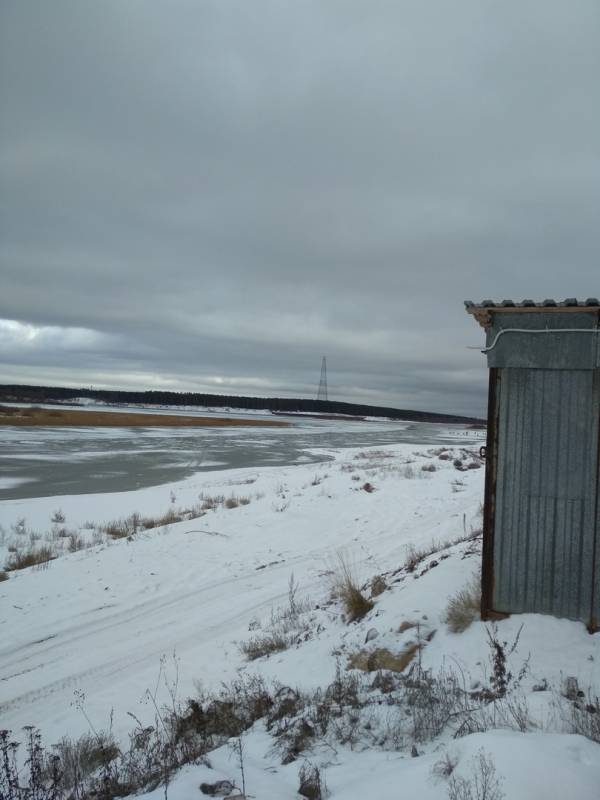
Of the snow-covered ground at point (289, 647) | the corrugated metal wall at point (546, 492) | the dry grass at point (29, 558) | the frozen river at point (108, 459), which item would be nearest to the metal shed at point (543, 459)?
the corrugated metal wall at point (546, 492)

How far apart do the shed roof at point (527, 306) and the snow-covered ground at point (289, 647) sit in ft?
9.44

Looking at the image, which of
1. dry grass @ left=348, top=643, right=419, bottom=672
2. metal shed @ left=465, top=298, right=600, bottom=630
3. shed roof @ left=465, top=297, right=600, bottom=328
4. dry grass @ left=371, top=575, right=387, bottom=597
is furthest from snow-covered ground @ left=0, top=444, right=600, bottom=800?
shed roof @ left=465, top=297, right=600, bottom=328

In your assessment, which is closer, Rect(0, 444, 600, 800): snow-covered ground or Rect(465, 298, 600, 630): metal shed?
Rect(0, 444, 600, 800): snow-covered ground

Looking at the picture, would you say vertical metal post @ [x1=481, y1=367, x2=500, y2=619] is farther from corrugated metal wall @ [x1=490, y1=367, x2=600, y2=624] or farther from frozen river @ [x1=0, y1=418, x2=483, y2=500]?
frozen river @ [x1=0, y1=418, x2=483, y2=500]

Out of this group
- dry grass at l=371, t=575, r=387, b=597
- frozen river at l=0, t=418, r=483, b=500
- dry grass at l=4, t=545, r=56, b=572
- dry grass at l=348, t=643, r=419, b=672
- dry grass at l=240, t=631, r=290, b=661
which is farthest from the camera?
frozen river at l=0, t=418, r=483, b=500

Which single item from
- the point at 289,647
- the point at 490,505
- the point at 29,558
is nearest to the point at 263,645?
the point at 289,647

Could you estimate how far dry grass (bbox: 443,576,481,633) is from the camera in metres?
5.48

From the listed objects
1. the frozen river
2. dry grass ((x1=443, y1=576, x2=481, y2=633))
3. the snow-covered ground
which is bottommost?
the frozen river

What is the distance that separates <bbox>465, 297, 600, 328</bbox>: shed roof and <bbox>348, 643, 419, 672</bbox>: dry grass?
3.23m

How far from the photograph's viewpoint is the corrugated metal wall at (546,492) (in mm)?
5164

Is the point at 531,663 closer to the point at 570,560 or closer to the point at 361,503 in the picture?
the point at 570,560

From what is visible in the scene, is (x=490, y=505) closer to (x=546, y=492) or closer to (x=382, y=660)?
(x=546, y=492)

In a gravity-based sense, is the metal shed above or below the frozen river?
above

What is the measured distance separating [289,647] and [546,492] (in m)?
3.13
